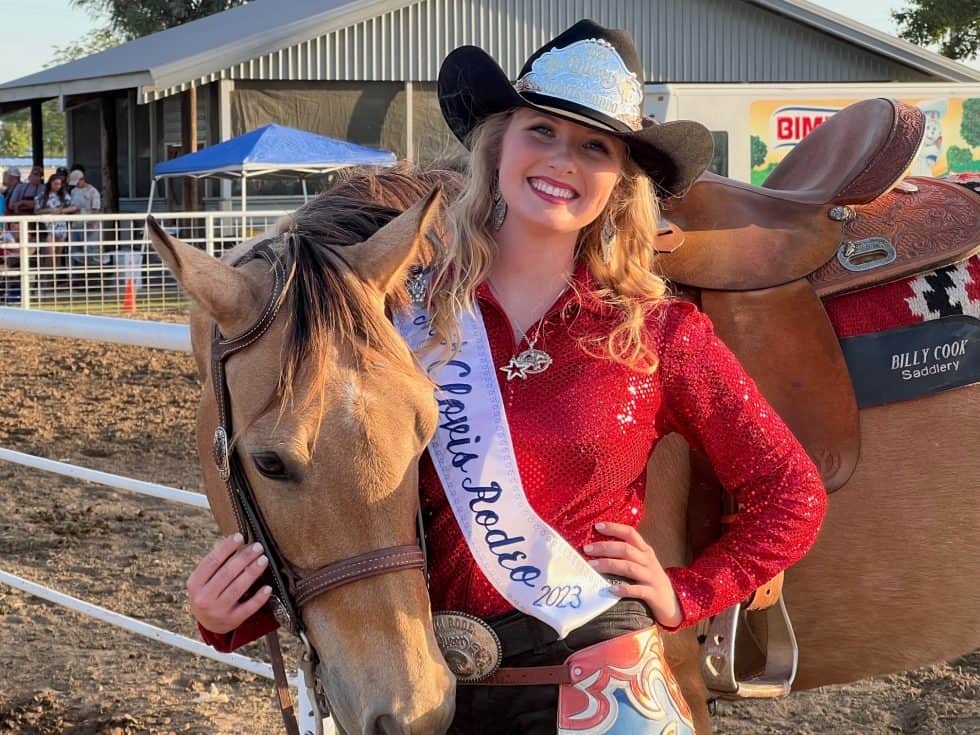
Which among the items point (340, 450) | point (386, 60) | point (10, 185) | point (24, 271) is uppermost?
point (386, 60)

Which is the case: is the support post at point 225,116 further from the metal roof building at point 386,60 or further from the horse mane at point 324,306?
the horse mane at point 324,306

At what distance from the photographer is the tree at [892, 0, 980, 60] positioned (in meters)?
24.7

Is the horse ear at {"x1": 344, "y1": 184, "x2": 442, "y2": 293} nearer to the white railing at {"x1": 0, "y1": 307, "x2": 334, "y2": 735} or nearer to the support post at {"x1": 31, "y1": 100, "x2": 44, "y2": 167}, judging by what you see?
the white railing at {"x1": 0, "y1": 307, "x2": 334, "y2": 735}

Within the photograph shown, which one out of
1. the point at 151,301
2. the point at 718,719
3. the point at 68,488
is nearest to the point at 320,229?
the point at 718,719

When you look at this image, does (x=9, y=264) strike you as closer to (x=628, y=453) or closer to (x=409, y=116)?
(x=409, y=116)

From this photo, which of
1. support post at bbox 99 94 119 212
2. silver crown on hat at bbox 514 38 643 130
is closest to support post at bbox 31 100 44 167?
support post at bbox 99 94 119 212

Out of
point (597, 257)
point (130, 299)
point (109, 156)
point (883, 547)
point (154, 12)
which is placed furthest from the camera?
point (154, 12)

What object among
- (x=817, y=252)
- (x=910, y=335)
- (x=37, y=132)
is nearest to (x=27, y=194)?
(x=37, y=132)

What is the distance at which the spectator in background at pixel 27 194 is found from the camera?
16.2m

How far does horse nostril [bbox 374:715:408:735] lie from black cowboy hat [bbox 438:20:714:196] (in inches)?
36.9

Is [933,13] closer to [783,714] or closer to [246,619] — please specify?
[783,714]

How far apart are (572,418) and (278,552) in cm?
47

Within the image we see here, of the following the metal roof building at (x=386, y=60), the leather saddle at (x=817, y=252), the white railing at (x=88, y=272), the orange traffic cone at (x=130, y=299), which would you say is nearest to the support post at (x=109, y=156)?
the metal roof building at (x=386, y=60)

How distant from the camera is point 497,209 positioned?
2025mm
